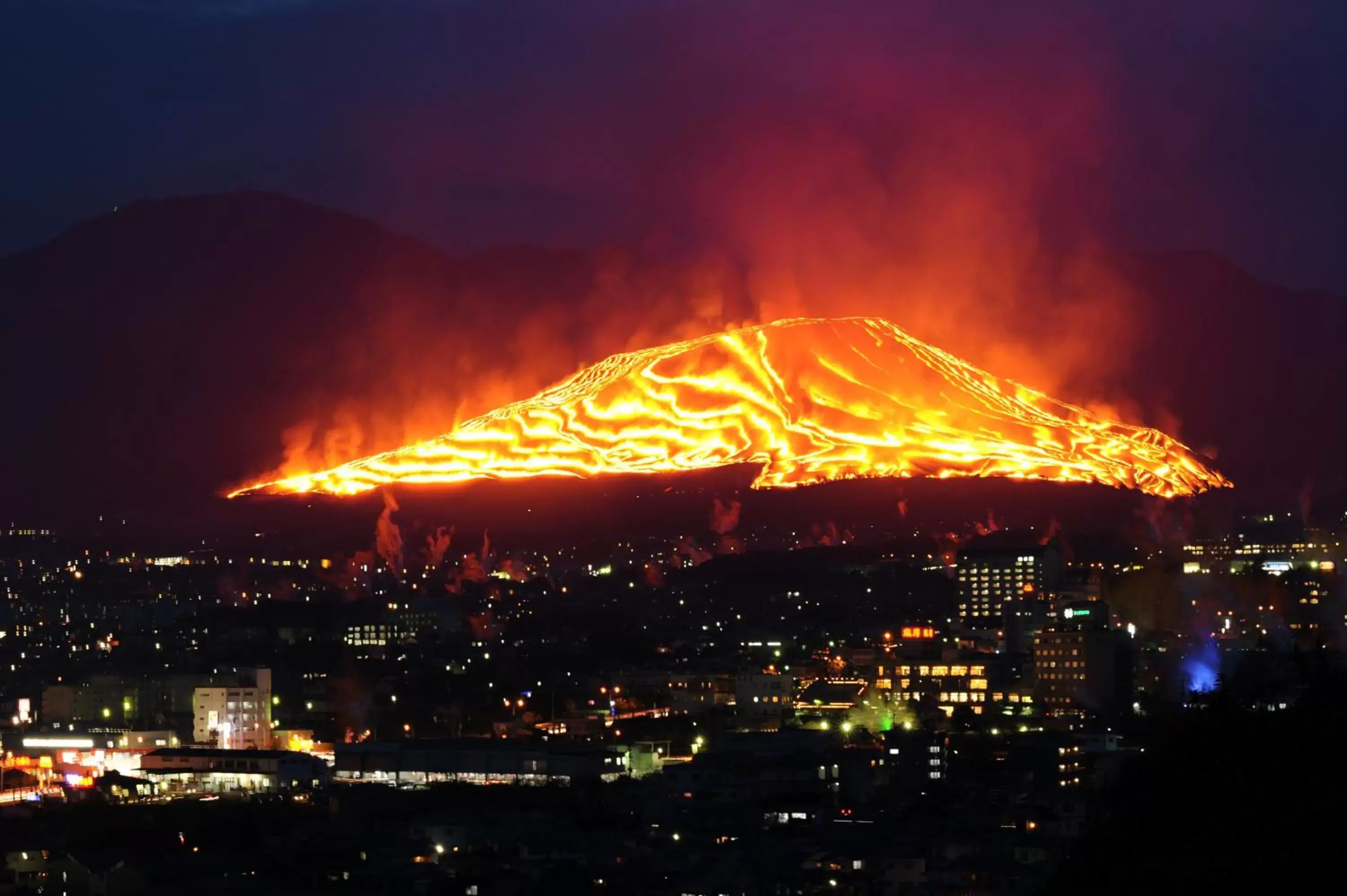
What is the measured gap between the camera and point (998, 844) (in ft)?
45.6

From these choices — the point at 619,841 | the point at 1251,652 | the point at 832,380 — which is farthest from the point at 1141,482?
the point at 619,841

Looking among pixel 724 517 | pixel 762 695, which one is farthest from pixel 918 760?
pixel 724 517

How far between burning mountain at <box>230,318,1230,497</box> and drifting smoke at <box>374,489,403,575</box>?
13.1ft

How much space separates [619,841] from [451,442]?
61.0 ft

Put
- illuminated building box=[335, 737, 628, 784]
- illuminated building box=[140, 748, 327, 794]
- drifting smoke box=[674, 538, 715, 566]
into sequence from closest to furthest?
1. illuminated building box=[335, 737, 628, 784]
2. illuminated building box=[140, 748, 327, 794]
3. drifting smoke box=[674, 538, 715, 566]

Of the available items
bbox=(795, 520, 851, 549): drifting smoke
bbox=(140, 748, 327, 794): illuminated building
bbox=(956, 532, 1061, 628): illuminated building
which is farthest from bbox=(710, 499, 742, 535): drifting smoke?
bbox=(140, 748, 327, 794): illuminated building

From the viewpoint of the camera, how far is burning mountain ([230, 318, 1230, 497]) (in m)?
31.9

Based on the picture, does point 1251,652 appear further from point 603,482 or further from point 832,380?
point 603,482

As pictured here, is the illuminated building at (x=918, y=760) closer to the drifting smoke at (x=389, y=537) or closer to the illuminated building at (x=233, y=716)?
the illuminated building at (x=233, y=716)

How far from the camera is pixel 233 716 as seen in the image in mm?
22234

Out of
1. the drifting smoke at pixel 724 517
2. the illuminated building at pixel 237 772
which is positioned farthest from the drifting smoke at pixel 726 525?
the illuminated building at pixel 237 772

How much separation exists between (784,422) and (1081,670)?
36.1 ft

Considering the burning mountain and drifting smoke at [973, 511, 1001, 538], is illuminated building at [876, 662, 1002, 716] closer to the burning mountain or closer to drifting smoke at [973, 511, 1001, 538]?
the burning mountain

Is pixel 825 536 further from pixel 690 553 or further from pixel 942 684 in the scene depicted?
pixel 942 684
